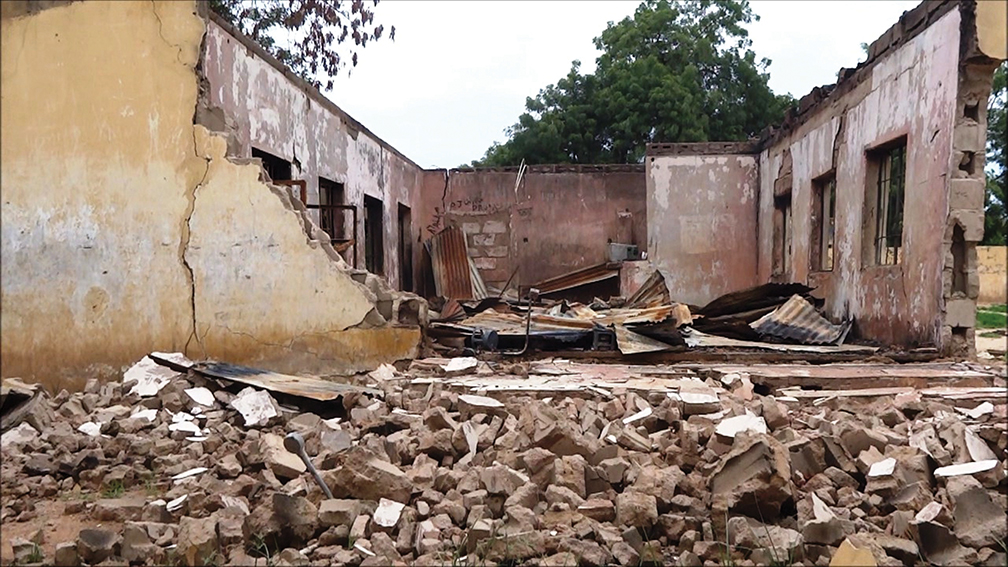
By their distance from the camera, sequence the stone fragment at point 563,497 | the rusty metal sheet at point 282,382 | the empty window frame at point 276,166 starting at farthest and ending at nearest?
the empty window frame at point 276,166 < the rusty metal sheet at point 282,382 < the stone fragment at point 563,497

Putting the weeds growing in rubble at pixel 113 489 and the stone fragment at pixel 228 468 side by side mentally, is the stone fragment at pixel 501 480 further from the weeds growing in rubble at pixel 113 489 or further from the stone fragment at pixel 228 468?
the weeds growing in rubble at pixel 113 489

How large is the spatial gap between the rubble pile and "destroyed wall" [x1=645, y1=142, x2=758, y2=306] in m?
8.61

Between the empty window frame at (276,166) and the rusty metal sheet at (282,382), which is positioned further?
the empty window frame at (276,166)

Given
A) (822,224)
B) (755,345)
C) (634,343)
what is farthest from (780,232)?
(634,343)

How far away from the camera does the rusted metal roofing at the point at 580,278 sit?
13.5m

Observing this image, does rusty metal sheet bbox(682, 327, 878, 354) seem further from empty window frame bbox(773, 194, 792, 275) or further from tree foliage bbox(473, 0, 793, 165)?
tree foliage bbox(473, 0, 793, 165)

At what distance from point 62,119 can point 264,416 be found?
296cm

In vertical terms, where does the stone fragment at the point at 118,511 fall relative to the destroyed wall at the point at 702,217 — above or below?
below

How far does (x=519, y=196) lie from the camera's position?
48.2 ft

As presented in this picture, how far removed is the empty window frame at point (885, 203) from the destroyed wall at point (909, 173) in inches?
0.8

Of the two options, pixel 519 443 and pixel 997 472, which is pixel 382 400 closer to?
pixel 519 443

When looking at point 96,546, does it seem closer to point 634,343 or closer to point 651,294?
point 634,343

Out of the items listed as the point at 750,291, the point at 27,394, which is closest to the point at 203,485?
the point at 27,394

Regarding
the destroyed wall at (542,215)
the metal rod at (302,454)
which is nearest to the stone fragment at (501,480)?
the metal rod at (302,454)
